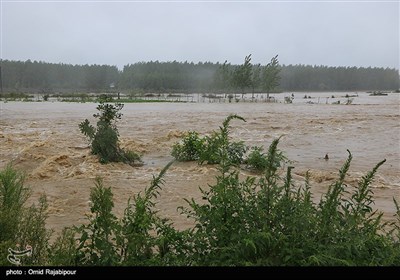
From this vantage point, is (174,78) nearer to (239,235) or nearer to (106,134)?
(106,134)

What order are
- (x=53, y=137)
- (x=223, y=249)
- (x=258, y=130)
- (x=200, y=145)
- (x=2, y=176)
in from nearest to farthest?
1. (x=223, y=249)
2. (x=2, y=176)
3. (x=200, y=145)
4. (x=53, y=137)
5. (x=258, y=130)

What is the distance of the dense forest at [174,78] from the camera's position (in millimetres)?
107200

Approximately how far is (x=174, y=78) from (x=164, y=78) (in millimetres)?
3829

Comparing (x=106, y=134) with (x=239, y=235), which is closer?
(x=239, y=235)

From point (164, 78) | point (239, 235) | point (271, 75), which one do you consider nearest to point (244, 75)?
point (271, 75)

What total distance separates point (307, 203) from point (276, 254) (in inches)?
23.0

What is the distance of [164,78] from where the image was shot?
126 metres

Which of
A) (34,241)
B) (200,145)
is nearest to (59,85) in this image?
(200,145)

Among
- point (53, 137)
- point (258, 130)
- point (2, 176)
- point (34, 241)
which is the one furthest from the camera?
point (258, 130)

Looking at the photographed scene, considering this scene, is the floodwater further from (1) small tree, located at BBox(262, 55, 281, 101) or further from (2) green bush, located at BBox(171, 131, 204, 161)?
(1) small tree, located at BBox(262, 55, 281, 101)

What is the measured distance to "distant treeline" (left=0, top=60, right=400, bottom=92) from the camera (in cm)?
11906

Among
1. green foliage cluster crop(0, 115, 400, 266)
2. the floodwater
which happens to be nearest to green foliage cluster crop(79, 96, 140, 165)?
the floodwater

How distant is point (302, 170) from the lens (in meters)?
12.9
